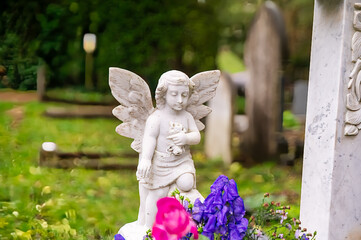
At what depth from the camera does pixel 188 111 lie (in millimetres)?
2881

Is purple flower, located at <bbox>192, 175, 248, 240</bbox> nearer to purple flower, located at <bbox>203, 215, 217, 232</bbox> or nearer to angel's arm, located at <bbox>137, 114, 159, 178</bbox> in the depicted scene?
purple flower, located at <bbox>203, 215, 217, 232</bbox>

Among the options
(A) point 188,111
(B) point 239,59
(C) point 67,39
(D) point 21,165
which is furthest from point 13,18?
(A) point 188,111

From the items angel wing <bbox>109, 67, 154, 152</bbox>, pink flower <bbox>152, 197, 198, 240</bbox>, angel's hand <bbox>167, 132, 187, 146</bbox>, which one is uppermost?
angel wing <bbox>109, 67, 154, 152</bbox>

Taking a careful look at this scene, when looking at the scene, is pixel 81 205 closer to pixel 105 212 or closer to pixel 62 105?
pixel 105 212

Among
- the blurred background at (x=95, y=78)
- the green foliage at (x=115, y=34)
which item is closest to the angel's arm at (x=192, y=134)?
the blurred background at (x=95, y=78)

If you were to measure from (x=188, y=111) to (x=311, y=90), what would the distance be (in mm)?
925

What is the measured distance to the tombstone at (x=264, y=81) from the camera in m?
5.89

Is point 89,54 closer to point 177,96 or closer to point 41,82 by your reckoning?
point 41,82

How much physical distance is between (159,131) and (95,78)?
12.4 ft

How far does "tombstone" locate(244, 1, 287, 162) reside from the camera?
5891mm

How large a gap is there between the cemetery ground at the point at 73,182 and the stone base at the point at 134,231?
0.85m

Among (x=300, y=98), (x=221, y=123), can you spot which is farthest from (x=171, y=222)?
(x=300, y=98)

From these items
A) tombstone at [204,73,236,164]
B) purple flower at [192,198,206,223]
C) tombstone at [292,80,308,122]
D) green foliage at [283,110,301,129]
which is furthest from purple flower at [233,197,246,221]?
tombstone at [292,80,308,122]

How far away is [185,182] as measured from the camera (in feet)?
8.96
